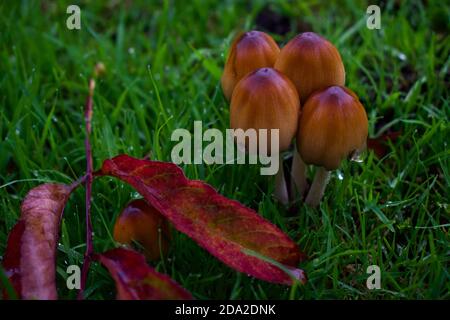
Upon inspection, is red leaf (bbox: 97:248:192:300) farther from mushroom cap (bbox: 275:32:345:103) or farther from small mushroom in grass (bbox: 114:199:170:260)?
mushroom cap (bbox: 275:32:345:103)

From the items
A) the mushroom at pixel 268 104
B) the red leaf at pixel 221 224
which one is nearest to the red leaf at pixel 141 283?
the red leaf at pixel 221 224

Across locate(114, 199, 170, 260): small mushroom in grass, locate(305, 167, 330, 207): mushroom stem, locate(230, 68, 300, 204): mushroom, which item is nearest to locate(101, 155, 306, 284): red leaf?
locate(114, 199, 170, 260): small mushroom in grass

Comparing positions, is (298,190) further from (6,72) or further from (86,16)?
(86,16)

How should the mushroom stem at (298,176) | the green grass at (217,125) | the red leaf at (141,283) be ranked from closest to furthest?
the red leaf at (141,283) → the green grass at (217,125) → the mushroom stem at (298,176)

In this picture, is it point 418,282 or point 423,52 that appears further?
point 423,52

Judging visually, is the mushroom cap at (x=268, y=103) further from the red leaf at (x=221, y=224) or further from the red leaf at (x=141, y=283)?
the red leaf at (x=141, y=283)

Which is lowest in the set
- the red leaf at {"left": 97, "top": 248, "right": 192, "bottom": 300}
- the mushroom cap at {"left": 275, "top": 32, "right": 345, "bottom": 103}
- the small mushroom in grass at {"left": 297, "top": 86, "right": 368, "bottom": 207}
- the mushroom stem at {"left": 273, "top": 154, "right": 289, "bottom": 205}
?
the red leaf at {"left": 97, "top": 248, "right": 192, "bottom": 300}

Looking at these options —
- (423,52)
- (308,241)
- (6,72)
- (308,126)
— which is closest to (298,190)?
(308,241)
